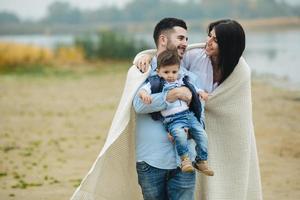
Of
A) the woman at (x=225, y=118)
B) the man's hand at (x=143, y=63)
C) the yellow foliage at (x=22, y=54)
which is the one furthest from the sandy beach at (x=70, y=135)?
the yellow foliage at (x=22, y=54)

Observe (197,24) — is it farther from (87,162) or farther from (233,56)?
(233,56)

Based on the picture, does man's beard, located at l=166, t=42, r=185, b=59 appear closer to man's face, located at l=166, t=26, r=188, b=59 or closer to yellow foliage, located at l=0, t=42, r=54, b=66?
man's face, located at l=166, t=26, r=188, b=59

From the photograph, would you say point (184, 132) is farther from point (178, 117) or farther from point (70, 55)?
point (70, 55)

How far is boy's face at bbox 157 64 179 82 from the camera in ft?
15.5

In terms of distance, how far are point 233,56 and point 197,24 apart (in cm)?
6845

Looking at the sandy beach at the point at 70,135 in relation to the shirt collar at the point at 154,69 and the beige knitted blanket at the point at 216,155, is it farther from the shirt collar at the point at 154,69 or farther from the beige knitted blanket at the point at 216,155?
the shirt collar at the point at 154,69

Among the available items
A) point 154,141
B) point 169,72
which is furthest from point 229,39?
point 154,141

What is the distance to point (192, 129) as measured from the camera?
4773 mm

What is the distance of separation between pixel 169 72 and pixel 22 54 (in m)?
27.6

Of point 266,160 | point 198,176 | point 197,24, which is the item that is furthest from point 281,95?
point 197,24

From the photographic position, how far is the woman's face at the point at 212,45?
5.03 meters

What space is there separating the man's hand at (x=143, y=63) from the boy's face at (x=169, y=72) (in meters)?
0.29

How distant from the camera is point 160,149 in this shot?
15.8 feet

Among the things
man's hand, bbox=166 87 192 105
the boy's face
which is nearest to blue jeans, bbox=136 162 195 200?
man's hand, bbox=166 87 192 105
